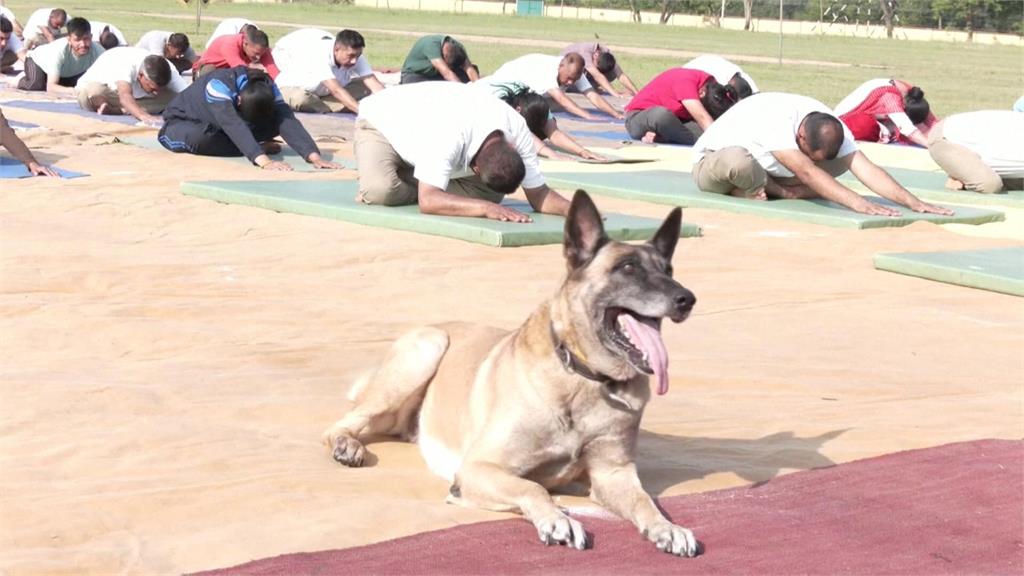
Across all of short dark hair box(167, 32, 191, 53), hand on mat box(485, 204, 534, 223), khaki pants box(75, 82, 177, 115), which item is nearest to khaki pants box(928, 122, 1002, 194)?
hand on mat box(485, 204, 534, 223)

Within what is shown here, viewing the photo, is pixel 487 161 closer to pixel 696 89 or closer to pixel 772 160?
pixel 772 160

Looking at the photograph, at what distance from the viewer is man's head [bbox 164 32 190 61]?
2178 centimetres

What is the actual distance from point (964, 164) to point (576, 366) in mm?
10390

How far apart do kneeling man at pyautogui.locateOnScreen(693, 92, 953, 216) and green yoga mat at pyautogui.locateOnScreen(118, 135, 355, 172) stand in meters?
3.57

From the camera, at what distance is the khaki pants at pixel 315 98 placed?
19906 millimetres

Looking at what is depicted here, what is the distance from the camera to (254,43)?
19.4 metres

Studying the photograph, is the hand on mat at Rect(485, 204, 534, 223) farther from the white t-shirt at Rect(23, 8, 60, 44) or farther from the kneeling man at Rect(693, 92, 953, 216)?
the white t-shirt at Rect(23, 8, 60, 44)

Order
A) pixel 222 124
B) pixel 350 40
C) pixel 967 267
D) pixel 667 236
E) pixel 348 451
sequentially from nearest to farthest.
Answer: pixel 667 236 < pixel 348 451 < pixel 967 267 < pixel 222 124 < pixel 350 40

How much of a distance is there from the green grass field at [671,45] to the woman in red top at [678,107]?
28.5 feet

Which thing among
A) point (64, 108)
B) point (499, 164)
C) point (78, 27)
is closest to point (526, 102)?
point (499, 164)

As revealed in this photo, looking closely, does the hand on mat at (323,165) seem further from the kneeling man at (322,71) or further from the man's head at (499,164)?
the kneeling man at (322,71)

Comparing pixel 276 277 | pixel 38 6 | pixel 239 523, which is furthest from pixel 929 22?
pixel 239 523

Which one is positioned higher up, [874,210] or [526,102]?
[526,102]

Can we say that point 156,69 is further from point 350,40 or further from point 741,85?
point 741,85
